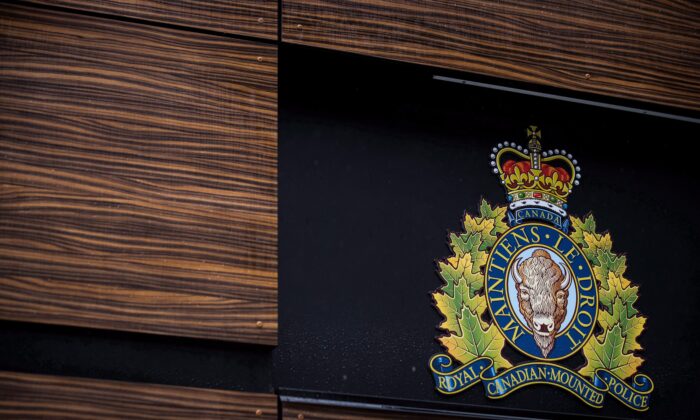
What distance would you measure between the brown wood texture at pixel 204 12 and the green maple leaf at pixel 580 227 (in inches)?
54.7

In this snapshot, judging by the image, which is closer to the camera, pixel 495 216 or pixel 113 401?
pixel 113 401

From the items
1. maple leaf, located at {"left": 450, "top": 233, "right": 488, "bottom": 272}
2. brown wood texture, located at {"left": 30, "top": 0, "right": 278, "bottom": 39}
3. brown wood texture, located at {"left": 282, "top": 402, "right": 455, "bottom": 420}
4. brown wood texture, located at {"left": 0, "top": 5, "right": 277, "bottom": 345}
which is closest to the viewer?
brown wood texture, located at {"left": 0, "top": 5, "right": 277, "bottom": 345}

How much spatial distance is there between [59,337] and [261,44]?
3.93 feet

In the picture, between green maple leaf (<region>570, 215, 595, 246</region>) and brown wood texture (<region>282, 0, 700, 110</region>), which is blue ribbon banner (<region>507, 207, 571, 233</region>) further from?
brown wood texture (<region>282, 0, 700, 110</region>)

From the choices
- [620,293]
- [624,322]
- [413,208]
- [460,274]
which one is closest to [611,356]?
[624,322]

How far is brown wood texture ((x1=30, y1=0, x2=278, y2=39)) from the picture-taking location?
3.87 metres

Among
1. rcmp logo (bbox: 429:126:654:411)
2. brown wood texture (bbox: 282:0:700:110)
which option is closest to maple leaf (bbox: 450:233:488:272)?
rcmp logo (bbox: 429:126:654:411)

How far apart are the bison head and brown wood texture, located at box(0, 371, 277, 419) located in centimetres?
117

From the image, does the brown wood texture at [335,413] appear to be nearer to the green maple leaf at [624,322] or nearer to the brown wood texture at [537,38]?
the green maple leaf at [624,322]

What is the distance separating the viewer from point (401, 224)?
435cm

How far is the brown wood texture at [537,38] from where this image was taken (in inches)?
165

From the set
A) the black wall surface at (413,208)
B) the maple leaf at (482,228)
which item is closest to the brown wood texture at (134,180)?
the black wall surface at (413,208)

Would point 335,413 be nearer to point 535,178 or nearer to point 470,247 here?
point 470,247

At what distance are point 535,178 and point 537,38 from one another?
542 mm
